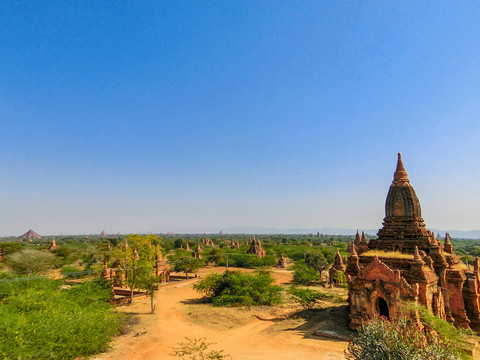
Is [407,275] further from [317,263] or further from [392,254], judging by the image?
[317,263]

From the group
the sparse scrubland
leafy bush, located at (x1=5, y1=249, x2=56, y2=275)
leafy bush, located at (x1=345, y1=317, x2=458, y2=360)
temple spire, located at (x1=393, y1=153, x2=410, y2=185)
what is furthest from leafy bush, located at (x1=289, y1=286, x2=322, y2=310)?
leafy bush, located at (x1=5, y1=249, x2=56, y2=275)

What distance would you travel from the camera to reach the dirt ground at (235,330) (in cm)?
1571

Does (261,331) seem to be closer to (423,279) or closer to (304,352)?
(304,352)

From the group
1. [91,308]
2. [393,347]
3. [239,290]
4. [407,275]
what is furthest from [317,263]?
[393,347]

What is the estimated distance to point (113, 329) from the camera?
17.1 meters

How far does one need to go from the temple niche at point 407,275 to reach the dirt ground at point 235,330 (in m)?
3.39

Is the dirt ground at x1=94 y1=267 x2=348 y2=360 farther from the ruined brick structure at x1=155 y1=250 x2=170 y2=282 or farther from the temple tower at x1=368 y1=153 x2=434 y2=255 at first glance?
the ruined brick structure at x1=155 y1=250 x2=170 y2=282

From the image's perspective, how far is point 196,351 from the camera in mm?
16078

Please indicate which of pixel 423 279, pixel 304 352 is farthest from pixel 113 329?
pixel 423 279

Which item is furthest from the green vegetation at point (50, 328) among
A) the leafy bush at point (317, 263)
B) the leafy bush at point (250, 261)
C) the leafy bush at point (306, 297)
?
the leafy bush at point (250, 261)

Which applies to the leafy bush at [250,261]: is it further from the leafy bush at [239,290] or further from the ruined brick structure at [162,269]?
the leafy bush at [239,290]

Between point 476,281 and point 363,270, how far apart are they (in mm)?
8734

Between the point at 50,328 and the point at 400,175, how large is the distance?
84.6 feet

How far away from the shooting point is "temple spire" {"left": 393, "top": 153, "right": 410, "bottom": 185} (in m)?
22.3
